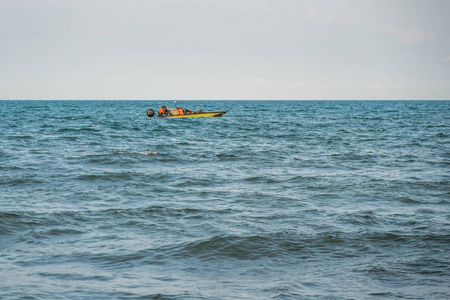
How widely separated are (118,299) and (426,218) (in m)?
7.84

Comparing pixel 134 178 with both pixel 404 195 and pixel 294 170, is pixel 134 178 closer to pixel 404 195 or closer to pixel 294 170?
pixel 294 170

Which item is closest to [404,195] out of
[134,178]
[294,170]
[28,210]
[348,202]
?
[348,202]

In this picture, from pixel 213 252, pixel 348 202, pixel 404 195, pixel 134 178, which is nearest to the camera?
pixel 213 252

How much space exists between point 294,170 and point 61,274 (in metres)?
12.0

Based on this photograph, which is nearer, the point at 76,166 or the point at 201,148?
the point at 76,166

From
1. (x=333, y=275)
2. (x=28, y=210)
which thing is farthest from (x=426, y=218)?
(x=28, y=210)

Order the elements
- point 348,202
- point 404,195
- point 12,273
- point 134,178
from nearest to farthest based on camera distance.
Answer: point 12,273 → point 348,202 → point 404,195 → point 134,178

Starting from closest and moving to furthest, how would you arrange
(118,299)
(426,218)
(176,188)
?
(118,299)
(426,218)
(176,188)

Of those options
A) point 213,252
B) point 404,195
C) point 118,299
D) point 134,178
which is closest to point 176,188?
point 134,178

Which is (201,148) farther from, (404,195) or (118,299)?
(118,299)

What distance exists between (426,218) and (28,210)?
10.0m

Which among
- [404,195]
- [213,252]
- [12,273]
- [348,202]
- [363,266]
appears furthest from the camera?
[404,195]

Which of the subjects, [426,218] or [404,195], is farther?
[404,195]

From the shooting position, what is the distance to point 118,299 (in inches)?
248
